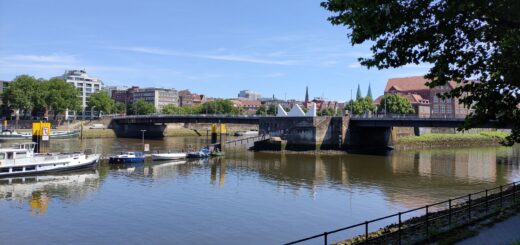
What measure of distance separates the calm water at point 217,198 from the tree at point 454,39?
44.4ft

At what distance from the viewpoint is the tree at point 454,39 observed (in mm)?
14016

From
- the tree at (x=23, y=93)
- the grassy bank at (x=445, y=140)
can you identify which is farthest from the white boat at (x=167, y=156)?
the tree at (x=23, y=93)

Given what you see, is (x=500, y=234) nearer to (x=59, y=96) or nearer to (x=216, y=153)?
(x=216, y=153)

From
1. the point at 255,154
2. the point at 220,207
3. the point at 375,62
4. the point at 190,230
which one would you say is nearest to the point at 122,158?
the point at 255,154

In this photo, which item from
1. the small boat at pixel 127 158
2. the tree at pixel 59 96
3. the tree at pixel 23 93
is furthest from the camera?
the tree at pixel 59 96

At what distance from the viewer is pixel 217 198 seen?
129 feet

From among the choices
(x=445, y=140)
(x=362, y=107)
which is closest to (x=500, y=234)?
(x=445, y=140)

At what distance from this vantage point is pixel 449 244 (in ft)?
60.4

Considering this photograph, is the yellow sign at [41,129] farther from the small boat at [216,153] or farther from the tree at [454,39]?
the tree at [454,39]

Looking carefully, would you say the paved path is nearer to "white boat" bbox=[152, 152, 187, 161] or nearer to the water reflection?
the water reflection

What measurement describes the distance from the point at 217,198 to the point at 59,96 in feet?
425

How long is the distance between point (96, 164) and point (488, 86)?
2012 inches

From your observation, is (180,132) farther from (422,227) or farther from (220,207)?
(422,227)

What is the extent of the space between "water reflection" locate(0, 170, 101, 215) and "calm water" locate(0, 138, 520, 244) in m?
0.09
